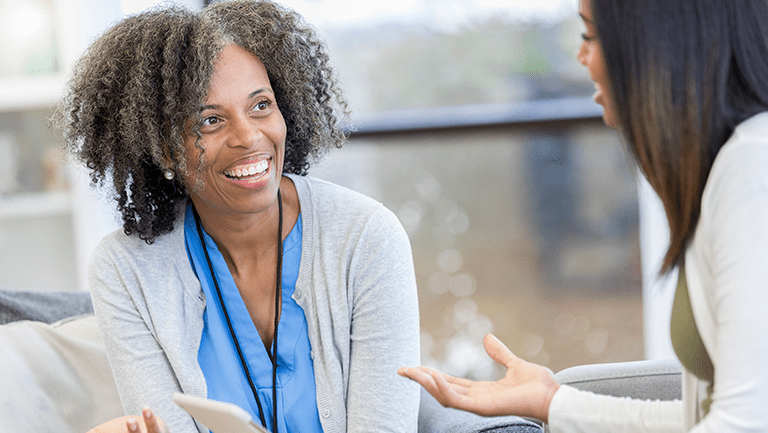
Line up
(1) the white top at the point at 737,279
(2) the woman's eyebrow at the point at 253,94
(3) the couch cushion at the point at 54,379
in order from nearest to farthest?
(1) the white top at the point at 737,279
(2) the woman's eyebrow at the point at 253,94
(3) the couch cushion at the point at 54,379

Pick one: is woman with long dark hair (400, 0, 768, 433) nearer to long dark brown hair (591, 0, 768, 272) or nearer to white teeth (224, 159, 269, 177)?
long dark brown hair (591, 0, 768, 272)

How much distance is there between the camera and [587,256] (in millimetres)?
2822

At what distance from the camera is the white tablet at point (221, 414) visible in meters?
0.96

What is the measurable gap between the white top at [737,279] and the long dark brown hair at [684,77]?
0.02 metres

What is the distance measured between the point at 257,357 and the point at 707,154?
94 cm

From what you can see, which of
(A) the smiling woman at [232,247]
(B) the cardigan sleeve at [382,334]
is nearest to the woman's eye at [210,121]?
(A) the smiling woman at [232,247]

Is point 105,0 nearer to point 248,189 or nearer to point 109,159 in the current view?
point 109,159

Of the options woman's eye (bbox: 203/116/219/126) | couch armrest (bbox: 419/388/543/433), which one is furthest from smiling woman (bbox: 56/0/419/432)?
couch armrest (bbox: 419/388/543/433)

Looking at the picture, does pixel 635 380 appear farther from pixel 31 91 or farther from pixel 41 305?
pixel 31 91

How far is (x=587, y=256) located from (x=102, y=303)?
200cm

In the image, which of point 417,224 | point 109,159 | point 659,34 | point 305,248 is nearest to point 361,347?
point 305,248

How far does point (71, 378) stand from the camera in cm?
160

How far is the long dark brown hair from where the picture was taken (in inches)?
31.1

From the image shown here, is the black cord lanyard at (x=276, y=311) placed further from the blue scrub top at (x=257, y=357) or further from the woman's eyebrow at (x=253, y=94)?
the woman's eyebrow at (x=253, y=94)
